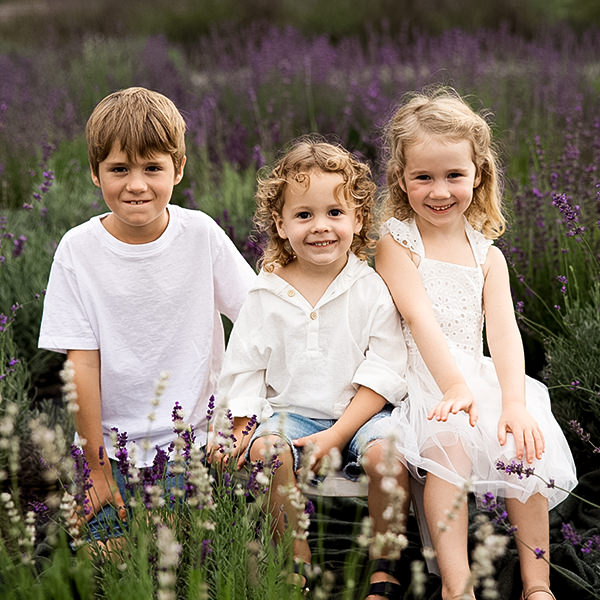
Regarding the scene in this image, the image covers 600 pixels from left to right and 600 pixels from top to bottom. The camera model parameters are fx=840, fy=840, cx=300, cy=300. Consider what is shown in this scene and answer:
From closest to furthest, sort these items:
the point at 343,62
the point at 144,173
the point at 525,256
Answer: the point at 144,173 → the point at 525,256 → the point at 343,62

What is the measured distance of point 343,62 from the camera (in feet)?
21.6

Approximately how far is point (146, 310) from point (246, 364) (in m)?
0.39

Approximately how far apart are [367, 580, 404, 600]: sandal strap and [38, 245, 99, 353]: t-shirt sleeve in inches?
41.7

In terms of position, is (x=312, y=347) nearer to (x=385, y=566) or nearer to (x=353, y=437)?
(x=353, y=437)

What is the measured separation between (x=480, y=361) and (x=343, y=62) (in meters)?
4.60

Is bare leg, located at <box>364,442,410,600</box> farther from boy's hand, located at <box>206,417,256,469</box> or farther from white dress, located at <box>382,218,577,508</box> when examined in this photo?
boy's hand, located at <box>206,417,256,469</box>

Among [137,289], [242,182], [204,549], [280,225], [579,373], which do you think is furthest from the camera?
[242,182]

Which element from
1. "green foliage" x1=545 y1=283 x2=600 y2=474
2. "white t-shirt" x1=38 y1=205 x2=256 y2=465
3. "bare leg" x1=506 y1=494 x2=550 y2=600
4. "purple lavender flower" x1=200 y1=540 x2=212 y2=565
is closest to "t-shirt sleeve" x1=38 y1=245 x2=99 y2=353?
"white t-shirt" x1=38 y1=205 x2=256 y2=465

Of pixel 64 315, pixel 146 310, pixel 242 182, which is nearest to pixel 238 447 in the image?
pixel 146 310

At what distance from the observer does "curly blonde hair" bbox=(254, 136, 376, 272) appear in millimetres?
2352

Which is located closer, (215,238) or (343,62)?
(215,238)

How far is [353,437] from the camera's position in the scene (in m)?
2.28

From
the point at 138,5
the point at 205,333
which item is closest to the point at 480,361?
the point at 205,333

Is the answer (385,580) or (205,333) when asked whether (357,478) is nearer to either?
(385,580)
